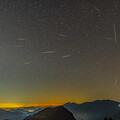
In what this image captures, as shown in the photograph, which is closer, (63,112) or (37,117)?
(37,117)

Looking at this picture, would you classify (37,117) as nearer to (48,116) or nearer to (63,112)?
(48,116)

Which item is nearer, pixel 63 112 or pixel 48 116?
pixel 48 116

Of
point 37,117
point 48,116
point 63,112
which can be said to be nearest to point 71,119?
Answer: point 63,112

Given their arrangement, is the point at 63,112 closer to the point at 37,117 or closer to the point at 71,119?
the point at 71,119

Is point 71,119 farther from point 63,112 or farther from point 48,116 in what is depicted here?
point 48,116

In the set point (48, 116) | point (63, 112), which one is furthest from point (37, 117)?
point (63, 112)

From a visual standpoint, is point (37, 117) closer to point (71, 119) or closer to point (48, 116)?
point (48, 116)

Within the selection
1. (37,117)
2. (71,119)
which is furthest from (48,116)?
(71,119)

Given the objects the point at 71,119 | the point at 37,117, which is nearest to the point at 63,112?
the point at 71,119
